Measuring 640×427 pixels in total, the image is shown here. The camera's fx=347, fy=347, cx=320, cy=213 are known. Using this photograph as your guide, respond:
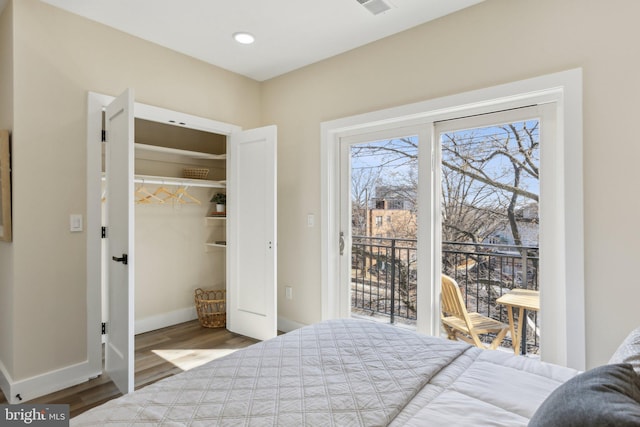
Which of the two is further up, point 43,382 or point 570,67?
point 570,67

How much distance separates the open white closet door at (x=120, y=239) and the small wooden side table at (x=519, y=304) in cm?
253

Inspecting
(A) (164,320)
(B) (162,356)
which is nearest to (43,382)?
(B) (162,356)

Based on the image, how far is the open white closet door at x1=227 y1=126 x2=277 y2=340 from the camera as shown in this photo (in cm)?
322

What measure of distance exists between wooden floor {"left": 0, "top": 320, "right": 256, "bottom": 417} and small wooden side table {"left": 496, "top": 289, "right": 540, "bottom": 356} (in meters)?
2.26

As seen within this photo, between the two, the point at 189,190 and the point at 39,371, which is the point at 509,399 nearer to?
the point at 39,371

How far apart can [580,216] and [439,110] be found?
1.15 m

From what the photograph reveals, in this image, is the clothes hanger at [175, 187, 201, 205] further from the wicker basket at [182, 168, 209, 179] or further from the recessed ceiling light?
the recessed ceiling light

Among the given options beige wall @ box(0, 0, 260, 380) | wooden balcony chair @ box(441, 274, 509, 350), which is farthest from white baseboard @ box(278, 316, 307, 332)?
beige wall @ box(0, 0, 260, 380)

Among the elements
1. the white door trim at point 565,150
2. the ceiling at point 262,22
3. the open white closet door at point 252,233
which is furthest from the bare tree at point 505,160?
the open white closet door at point 252,233

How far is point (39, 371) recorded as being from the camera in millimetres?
2383

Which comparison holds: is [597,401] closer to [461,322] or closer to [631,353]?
[631,353]

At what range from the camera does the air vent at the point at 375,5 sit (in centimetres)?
233

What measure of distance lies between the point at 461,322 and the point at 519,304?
1.40 feet

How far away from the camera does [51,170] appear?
7.95ft
